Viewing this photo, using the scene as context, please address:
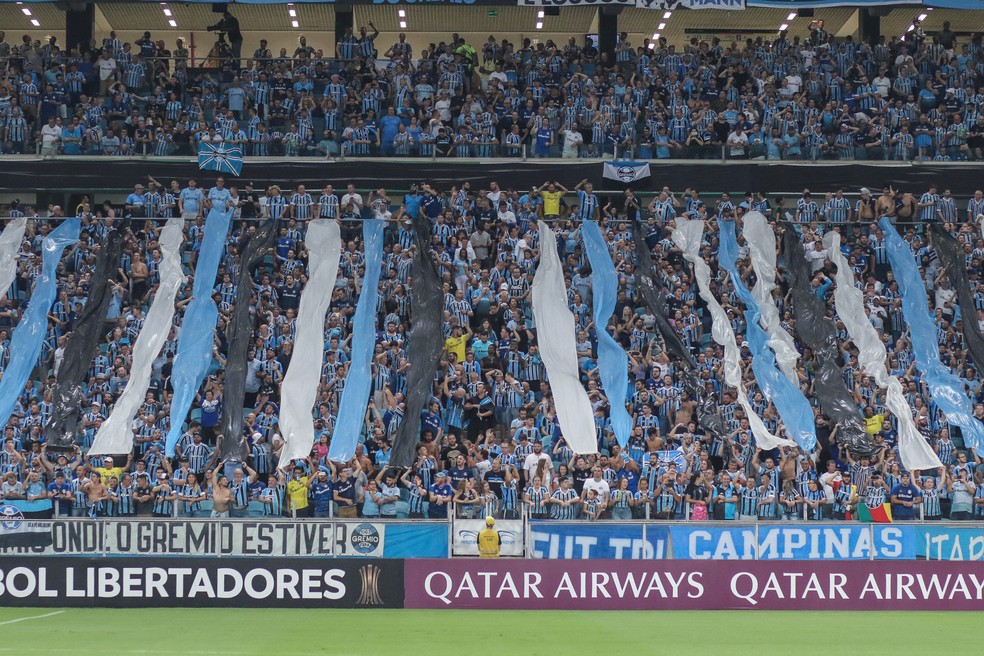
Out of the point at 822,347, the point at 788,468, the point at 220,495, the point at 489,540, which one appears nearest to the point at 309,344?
the point at 220,495

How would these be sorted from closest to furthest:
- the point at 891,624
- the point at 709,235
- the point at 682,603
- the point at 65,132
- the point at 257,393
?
the point at 891,624
the point at 682,603
the point at 257,393
the point at 709,235
the point at 65,132

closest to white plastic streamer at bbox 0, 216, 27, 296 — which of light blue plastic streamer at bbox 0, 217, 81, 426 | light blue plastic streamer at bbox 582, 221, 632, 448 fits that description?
light blue plastic streamer at bbox 0, 217, 81, 426

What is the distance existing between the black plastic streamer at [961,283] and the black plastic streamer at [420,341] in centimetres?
1110

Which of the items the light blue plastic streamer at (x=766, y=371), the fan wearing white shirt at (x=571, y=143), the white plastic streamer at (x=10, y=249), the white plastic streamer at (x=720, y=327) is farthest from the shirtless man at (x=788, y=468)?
the white plastic streamer at (x=10, y=249)

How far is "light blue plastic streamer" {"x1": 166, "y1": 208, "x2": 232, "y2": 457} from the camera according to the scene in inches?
957

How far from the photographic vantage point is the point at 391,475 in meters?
22.9

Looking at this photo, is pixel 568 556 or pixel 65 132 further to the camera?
pixel 65 132

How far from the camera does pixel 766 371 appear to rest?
25.3 meters

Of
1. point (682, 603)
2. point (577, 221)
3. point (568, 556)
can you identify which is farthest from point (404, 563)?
point (577, 221)

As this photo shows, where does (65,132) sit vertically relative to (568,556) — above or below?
above

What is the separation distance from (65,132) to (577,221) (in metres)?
12.8

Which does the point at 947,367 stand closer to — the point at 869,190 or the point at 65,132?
the point at 869,190

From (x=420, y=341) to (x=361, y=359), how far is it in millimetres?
1279

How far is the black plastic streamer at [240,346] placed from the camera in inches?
917
